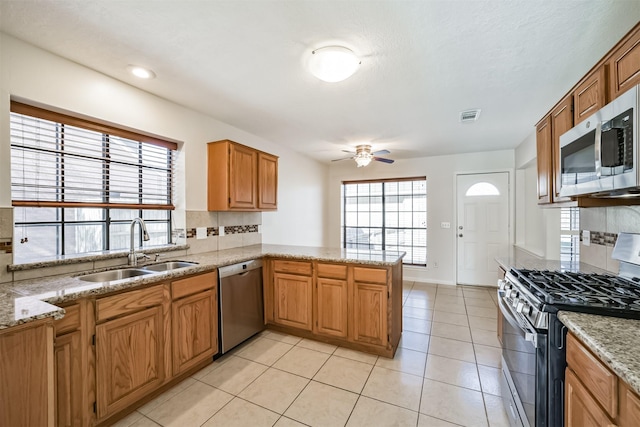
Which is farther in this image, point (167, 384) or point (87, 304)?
point (167, 384)

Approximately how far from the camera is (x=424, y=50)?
1.84 metres

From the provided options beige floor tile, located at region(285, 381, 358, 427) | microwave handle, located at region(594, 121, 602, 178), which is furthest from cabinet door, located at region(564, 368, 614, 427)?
beige floor tile, located at region(285, 381, 358, 427)

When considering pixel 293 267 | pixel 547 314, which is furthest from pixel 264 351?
pixel 547 314

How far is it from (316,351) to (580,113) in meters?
2.82

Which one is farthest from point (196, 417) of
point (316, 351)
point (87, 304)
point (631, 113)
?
point (631, 113)

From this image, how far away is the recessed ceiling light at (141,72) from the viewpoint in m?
2.08

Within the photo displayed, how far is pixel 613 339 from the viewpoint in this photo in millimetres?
957

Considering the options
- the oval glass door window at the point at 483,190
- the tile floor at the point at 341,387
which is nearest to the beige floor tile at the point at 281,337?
the tile floor at the point at 341,387

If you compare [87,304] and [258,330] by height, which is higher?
[87,304]

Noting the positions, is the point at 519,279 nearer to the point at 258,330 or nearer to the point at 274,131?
the point at 258,330

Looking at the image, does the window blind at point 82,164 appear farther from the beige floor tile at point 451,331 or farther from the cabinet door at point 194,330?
the beige floor tile at point 451,331

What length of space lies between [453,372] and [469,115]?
2.61 meters

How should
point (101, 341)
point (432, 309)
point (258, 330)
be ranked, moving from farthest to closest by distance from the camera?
point (432, 309) → point (258, 330) → point (101, 341)

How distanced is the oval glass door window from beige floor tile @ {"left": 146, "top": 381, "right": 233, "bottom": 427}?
4.79 meters
